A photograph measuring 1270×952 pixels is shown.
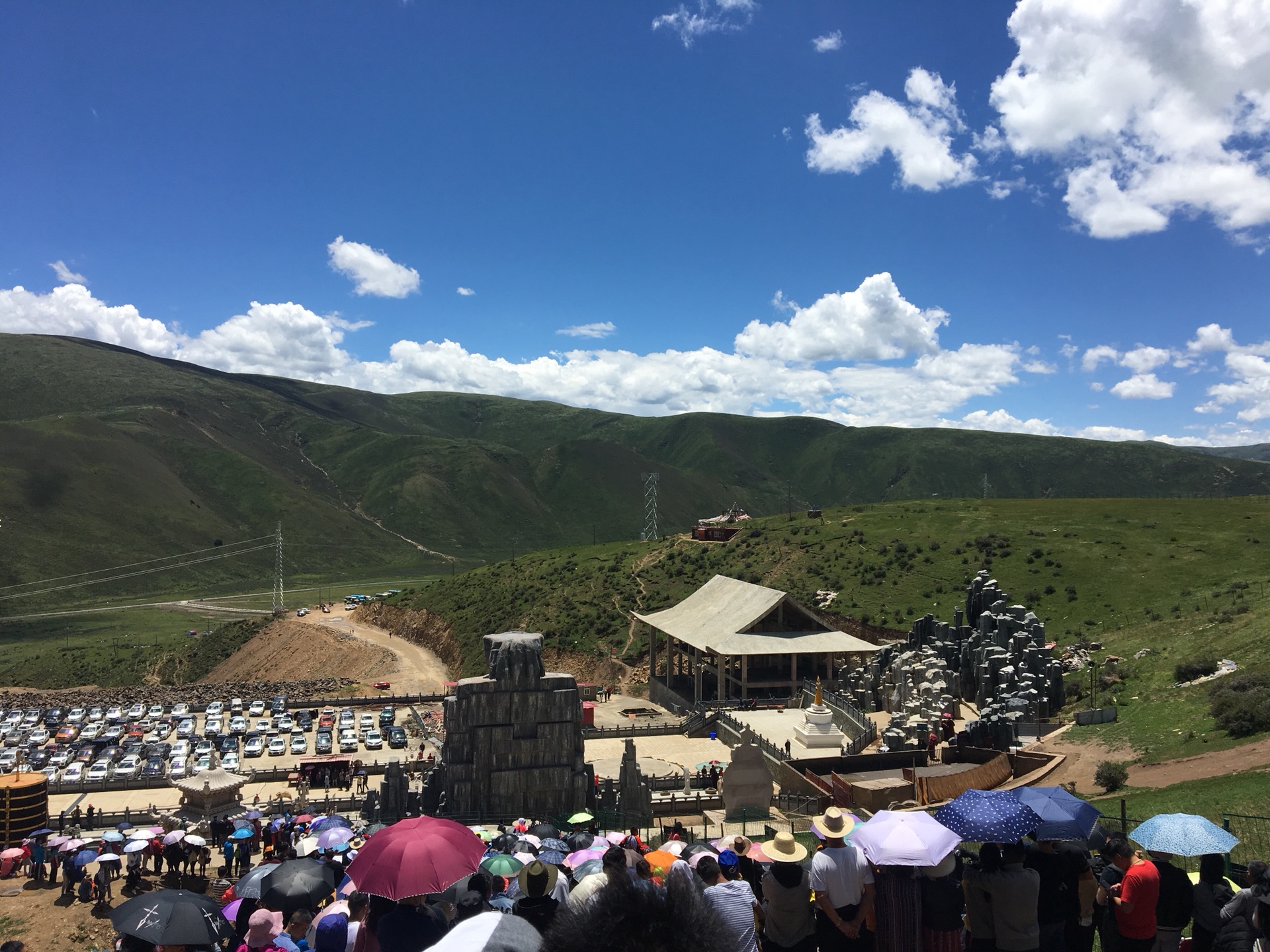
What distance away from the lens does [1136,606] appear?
4984 centimetres

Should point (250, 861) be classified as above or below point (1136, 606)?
below

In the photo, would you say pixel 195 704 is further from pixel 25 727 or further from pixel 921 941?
pixel 921 941

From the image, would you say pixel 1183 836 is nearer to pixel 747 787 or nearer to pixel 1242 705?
pixel 747 787

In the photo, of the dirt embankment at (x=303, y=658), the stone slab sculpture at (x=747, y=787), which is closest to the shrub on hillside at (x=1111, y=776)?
the stone slab sculpture at (x=747, y=787)

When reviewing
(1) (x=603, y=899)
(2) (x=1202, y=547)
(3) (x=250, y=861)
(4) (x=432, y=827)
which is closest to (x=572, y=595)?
(2) (x=1202, y=547)

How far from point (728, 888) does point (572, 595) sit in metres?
75.0

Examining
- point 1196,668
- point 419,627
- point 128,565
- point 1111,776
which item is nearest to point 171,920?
point 1111,776

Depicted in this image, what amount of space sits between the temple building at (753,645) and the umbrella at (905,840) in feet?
116

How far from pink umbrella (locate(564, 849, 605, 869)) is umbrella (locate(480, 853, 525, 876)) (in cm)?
74

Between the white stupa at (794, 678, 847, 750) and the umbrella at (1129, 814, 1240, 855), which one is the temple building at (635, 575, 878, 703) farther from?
the umbrella at (1129, 814, 1240, 855)

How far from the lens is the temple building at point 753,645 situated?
4531 cm

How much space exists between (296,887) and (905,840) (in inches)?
314

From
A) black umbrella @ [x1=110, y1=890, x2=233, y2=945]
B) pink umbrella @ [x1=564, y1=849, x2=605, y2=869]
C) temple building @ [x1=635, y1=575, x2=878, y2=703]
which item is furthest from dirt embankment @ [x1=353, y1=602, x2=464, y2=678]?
black umbrella @ [x1=110, y1=890, x2=233, y2=945]

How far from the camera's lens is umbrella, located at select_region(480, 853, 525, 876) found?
12961mm
